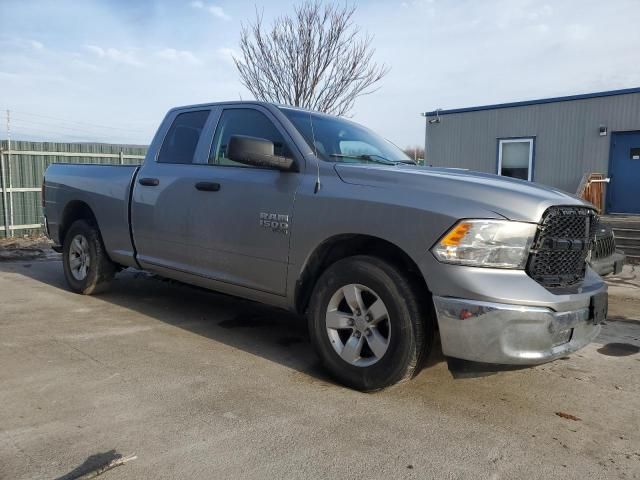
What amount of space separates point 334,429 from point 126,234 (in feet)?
10.5

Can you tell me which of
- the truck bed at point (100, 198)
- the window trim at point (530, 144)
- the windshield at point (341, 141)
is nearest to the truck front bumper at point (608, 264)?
the windshield at point (341, 141)

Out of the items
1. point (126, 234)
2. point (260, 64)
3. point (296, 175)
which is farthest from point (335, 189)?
point (260, 64)

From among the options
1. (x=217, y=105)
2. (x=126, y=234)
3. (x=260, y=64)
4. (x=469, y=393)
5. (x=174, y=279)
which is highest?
(x=260, y=64)

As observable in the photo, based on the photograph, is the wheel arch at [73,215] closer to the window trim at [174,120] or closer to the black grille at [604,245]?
the window trim at [174,120]

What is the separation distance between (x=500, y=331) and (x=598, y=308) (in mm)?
849

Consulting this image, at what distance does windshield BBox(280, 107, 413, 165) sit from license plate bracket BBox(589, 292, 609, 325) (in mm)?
1764

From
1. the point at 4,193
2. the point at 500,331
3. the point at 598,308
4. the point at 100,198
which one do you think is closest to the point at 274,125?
the point at 500,331

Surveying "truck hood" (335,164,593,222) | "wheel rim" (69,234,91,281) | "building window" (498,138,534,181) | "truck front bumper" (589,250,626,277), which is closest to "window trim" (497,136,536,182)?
"building window" (498,138,534,181)

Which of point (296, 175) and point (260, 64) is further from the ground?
point (260, 64)

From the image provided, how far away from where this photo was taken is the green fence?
12.1 metres

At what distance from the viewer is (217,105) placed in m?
4.64

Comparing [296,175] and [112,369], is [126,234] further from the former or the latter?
[296,175]

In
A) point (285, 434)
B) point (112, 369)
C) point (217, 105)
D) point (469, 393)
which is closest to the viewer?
point (285, 434)

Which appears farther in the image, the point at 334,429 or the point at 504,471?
the point at 334,429
